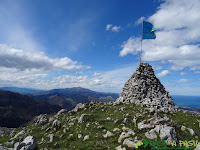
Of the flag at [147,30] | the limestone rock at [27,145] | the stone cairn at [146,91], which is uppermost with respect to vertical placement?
the flag at [147,30]

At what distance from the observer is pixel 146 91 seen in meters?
36.3

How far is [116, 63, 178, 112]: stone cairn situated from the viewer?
32.1m

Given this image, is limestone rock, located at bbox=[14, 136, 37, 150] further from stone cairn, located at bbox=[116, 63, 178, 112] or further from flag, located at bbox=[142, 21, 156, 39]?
flag, located at bbox=[142, 21, 156, 39]

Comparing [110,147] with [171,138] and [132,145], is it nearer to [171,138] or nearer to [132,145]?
[132,145]

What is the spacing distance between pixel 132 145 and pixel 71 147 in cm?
731

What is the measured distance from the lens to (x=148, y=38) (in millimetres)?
36219

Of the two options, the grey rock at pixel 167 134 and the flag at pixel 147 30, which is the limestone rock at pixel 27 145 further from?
the flag at pixel 147 30

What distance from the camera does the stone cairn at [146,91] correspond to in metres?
32.1

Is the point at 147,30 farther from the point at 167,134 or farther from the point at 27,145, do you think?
the point at 27,145

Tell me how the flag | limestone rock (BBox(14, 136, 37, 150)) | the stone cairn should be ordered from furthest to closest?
the flag
the stone cairn
limestone rock (BBox(14, 136, 37, 150))

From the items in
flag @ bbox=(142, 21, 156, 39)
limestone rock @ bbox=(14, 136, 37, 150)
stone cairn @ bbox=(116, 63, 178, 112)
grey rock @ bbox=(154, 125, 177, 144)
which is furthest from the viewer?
flag @ bbox=(142, 21, 156, 39)

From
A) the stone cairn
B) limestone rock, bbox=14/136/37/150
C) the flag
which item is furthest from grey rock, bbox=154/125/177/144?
the flag

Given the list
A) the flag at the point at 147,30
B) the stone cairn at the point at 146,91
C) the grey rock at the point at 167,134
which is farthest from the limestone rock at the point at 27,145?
the flag at the point at 147,30

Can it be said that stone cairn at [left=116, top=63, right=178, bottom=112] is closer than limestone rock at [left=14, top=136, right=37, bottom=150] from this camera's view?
No
